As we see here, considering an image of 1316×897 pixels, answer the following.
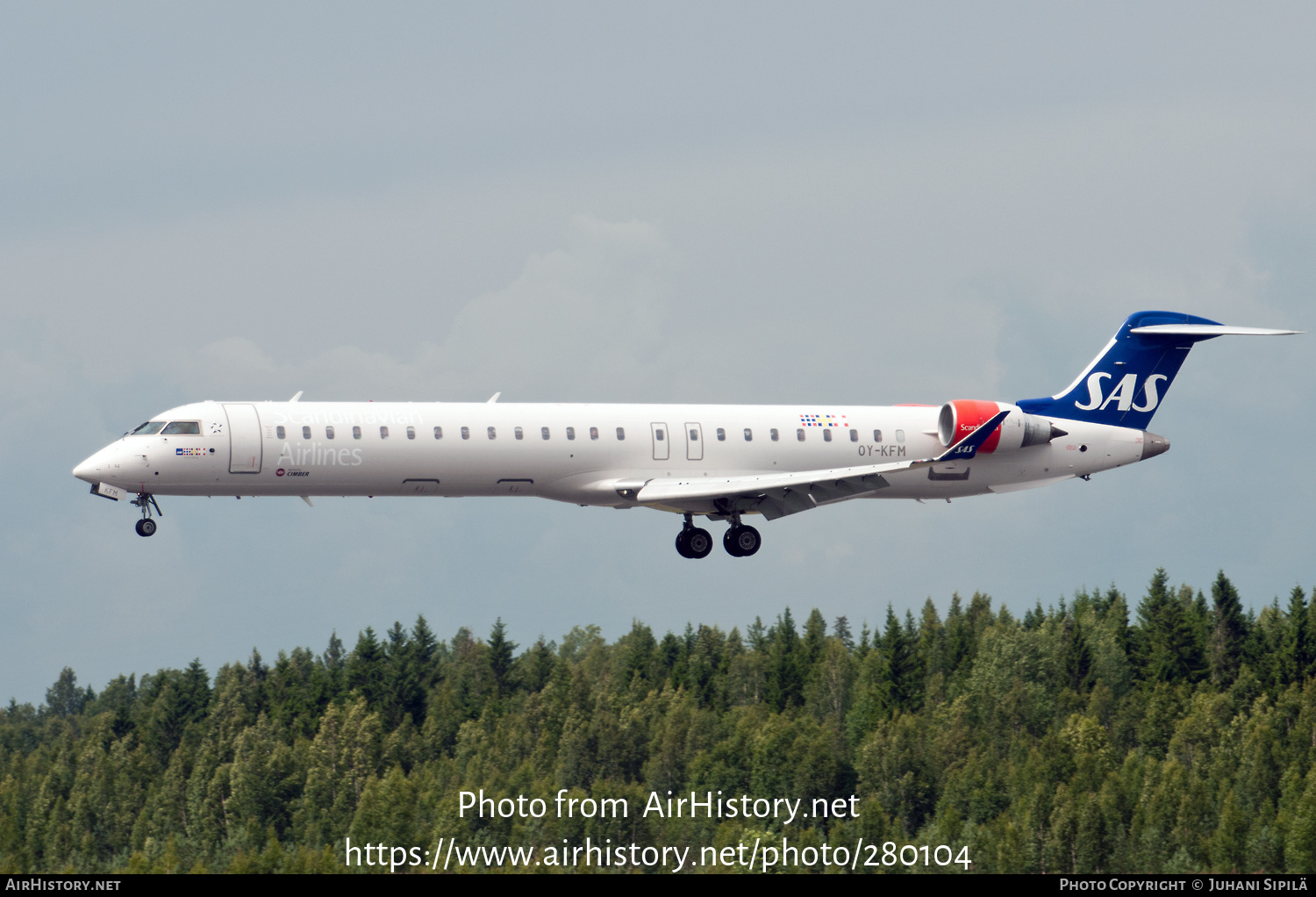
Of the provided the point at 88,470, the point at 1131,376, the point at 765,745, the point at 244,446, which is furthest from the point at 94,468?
the point at 765,745

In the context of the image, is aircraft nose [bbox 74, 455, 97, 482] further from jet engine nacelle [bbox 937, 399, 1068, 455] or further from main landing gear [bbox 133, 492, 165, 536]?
jet engine nacelle [bbox 937, 399, 1068, 455]

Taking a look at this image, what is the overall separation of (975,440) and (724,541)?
7.35 m

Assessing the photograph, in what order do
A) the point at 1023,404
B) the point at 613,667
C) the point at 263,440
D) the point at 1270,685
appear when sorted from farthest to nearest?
the point at 613,667
the point at 1270,685
the point at 1023,404
the point at 263,440

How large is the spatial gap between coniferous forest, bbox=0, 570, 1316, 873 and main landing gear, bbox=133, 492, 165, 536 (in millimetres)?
74693

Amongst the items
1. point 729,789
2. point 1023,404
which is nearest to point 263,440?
point 1023,404

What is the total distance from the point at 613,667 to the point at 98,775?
46838 mm

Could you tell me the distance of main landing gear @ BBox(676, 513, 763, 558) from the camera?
45000mm

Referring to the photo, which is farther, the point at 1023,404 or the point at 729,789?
the point at 729,789

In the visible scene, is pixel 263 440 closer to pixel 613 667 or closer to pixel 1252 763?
pixel 1252 763

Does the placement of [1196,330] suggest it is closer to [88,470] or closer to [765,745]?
[88,470]

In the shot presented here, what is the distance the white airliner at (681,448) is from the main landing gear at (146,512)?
1.7 inches

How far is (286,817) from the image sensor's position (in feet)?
436

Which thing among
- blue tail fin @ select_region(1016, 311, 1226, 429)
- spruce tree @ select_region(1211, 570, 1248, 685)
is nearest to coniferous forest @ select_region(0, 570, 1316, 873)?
spruce tree @ select_region(1211, 570, 1248, 685)

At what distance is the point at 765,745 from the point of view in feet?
427
